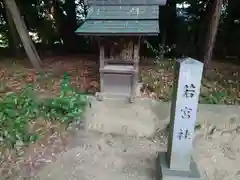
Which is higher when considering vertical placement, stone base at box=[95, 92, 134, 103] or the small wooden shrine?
the small wooden shrine

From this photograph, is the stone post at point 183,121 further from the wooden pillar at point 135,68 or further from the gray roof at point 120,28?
the wooden pillar at point 135,68

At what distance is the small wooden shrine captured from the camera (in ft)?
11.6

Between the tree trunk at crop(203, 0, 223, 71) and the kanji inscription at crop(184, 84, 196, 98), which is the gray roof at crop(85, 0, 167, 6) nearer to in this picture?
the tree trunk at crop(203, 0, 223, 71)

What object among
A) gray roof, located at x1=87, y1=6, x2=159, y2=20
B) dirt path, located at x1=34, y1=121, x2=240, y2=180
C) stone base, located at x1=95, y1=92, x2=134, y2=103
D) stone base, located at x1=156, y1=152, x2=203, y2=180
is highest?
gray roof, located at x1=87, y1=6, x2=159, y2=20

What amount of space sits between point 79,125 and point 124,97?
88cm

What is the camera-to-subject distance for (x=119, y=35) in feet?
11.4

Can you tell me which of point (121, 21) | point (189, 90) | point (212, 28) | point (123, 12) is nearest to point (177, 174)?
point (189, 90)

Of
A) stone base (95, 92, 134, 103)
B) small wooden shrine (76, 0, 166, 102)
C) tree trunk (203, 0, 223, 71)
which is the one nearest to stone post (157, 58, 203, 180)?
small wooden shrine (76, 0, 166, 102)


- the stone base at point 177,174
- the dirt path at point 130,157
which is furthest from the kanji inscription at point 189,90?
the dirt path at point 130,157

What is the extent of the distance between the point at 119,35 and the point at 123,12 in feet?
1.74

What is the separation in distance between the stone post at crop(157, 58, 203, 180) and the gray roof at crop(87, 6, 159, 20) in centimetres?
154

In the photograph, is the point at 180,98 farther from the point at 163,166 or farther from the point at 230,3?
the point at 230,3

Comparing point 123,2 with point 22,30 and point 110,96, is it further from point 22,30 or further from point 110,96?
point 22,30

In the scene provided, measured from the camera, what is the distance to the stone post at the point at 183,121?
2.38 meters
